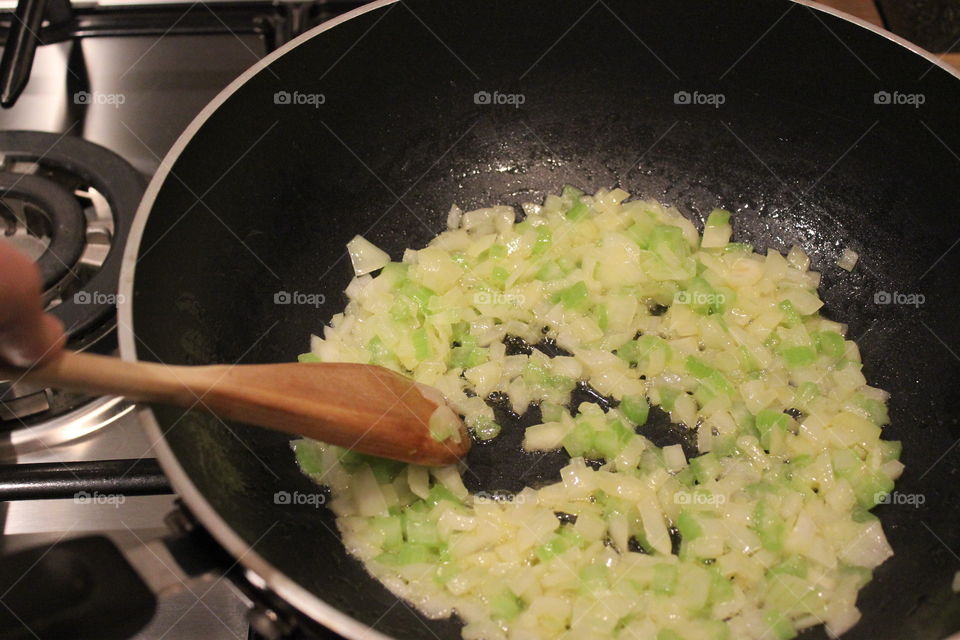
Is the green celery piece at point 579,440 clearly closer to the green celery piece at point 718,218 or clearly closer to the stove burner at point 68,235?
the green celery piece at point 718,218

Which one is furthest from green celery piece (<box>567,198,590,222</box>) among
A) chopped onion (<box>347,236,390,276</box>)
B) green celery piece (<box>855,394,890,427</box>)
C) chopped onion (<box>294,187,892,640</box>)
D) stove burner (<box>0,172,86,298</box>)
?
stove burner (<box>0,172,86,298</box>)

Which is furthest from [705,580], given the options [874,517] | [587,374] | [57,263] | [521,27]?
[57,263]

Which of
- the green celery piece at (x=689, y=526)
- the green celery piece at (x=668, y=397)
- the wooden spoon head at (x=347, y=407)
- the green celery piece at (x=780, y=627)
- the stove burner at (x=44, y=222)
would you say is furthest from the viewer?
the green celery piece at (x=668, y=397)

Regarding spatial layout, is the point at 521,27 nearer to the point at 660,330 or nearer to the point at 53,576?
the point at 660,330

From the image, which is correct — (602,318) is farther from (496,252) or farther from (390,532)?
(390,532)

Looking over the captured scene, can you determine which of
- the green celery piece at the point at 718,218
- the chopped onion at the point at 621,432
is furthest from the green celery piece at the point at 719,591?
the green celery piece at the point at 718,218

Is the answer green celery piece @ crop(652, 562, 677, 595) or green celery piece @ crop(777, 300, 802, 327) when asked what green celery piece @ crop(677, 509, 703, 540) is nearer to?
green celery piece @ crop(652, 562, 677, 595)
